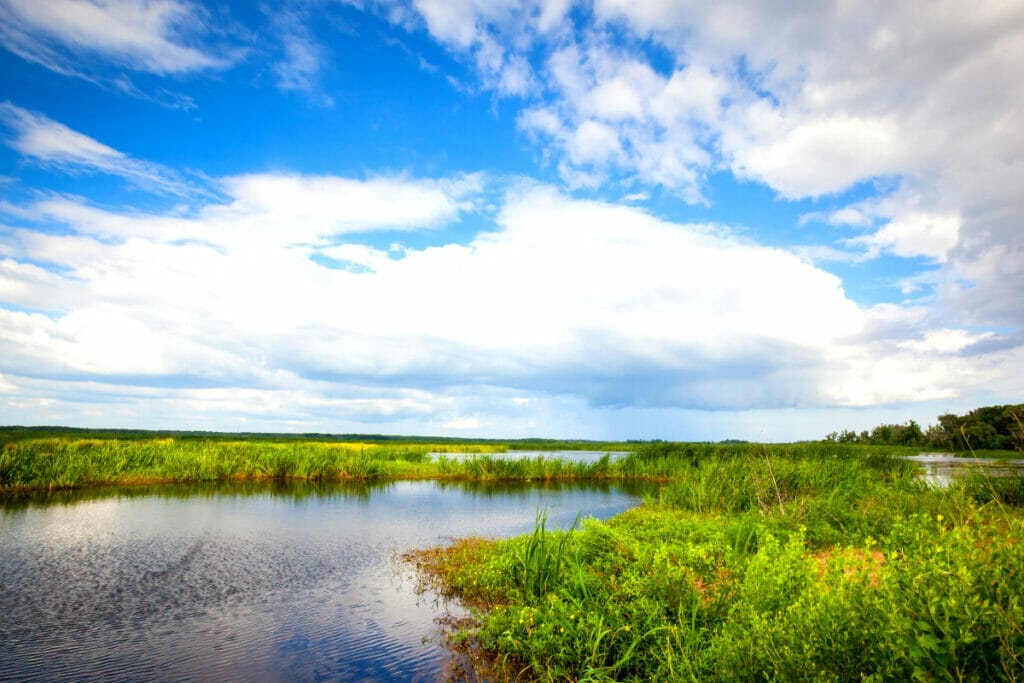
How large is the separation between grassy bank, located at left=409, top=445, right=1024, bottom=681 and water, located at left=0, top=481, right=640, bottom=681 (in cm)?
152

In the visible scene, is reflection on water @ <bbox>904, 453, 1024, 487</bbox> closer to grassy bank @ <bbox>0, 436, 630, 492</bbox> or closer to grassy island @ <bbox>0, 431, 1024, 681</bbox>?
grassy island @ <bbox>0, 431, 1024, 681</bbox>

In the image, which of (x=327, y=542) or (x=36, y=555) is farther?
(x=327, y=542)

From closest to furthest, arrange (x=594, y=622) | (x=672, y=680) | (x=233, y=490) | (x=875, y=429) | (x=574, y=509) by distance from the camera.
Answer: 1. (x=672, y=680)
2. (x=594, y=622)
3. (x=574, y=509)
4. (x=233, y=490)
5. (x=875, y=429)

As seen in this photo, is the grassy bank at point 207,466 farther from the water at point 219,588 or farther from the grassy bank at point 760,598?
the grassy bank at point 760,598

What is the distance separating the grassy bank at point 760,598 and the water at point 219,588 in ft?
5.00

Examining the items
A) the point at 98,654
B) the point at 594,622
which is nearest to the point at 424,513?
the point at 98,654

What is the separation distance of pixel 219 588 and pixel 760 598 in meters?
11.2

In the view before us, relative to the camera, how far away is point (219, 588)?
39.3ft

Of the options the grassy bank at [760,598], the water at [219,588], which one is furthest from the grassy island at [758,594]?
the water at [219,588]

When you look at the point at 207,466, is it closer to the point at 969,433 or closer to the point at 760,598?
the point at 760,598

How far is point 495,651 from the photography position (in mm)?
8430

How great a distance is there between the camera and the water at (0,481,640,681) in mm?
8258

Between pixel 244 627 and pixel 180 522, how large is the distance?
11.7m

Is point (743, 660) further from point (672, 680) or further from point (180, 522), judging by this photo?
point (180, 522)
